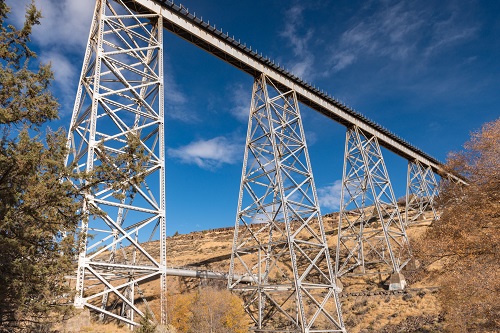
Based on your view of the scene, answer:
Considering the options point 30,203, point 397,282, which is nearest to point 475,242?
point 30,203

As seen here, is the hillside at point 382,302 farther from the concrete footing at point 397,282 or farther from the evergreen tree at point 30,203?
the evergreen tree at point 30,203

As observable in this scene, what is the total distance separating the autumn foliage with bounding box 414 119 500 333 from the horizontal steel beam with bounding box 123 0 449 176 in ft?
8.66

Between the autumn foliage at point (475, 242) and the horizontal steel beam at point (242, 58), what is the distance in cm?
264

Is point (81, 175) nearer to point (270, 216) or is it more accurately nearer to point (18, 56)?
point (18, 56)

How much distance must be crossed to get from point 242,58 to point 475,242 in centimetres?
1293

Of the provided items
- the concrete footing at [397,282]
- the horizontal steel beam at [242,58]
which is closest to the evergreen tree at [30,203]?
the horizontal steel beam at [242,58]

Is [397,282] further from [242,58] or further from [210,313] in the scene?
[242,58]

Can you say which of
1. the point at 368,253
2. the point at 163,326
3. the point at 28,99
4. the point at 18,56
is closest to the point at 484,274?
the point at 163,326

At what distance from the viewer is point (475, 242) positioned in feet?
27.5

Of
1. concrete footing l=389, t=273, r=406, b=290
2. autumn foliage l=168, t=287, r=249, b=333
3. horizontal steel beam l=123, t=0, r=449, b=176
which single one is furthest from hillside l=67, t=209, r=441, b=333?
horizontal steel beam l=123, t=0, r=449, b=176

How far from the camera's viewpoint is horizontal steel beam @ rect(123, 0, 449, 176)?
587 inches

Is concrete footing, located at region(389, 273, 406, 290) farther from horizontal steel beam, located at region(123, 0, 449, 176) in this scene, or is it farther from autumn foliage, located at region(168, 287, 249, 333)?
autumn foliage, located at region(168, 287, 249, 333)

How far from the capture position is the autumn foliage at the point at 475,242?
8234 millimetres

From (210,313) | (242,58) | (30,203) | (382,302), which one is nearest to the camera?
(30,203)
